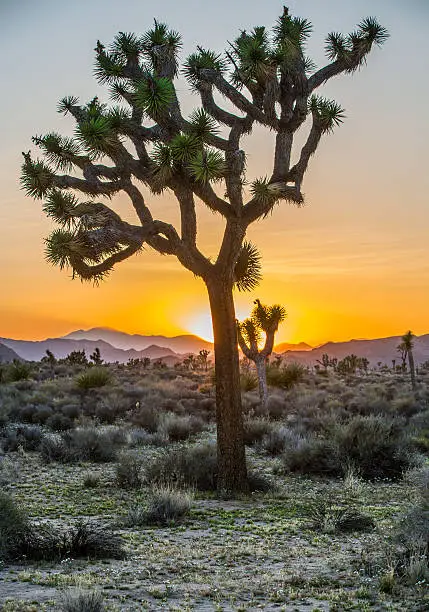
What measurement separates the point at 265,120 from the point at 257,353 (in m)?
14.0

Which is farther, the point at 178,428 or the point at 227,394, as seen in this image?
the point at 178,428

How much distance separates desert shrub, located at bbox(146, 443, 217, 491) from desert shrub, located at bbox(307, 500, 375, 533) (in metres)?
2.92

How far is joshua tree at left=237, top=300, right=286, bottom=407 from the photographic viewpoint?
25.2m

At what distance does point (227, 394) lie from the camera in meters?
12.1

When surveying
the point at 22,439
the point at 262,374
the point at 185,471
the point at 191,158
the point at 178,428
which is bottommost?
the point at 185,471

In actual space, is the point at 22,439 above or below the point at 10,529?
above

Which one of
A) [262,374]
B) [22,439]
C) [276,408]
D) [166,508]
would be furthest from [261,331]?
[166,508]

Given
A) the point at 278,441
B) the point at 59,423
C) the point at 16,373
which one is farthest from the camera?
the point at 16,373

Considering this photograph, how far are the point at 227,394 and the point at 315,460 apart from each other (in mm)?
3071

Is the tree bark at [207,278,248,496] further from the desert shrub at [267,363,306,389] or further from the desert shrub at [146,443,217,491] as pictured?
the desert shrub at [267,363,306,389]

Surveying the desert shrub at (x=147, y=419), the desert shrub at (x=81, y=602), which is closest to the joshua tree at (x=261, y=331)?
the desert shrub at (x=147, y=419)

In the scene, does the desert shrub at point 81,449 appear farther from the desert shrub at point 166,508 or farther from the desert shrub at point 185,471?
the desert shrub at point 166,508

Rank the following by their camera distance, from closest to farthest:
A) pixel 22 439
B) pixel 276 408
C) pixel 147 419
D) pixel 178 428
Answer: pixel 22 439 < pixel 178 428 < pixel 147 419 < pixel 276 408

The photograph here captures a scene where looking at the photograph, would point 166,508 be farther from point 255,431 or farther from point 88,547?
point 255,431
